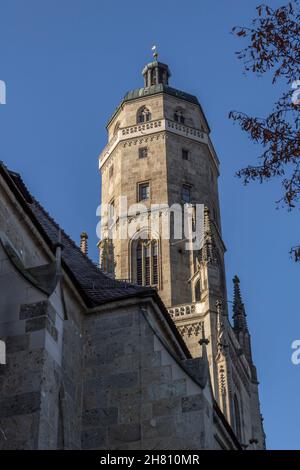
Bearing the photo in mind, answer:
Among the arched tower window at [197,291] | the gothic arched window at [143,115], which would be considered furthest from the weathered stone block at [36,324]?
the gothic arched window at [143,115]

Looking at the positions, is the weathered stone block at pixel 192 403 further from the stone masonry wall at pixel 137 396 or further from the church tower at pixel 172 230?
the church tower at pixel 172 230

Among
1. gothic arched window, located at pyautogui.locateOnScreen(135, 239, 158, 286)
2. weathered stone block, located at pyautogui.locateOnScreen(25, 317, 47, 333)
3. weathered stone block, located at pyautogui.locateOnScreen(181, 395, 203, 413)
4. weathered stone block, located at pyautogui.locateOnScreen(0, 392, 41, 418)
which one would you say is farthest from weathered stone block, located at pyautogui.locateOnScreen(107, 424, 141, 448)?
gothic arched window, located at pyautogui.locateOnScreen(135, 239, 158, 286)

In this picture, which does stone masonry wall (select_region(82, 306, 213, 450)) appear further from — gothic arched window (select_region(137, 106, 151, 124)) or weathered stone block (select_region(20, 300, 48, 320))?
gothic arched window (select_region(137, 106, 151, 124))

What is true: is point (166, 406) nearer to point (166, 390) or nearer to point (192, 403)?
point (166, 390)

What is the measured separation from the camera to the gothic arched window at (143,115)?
48.1 metres

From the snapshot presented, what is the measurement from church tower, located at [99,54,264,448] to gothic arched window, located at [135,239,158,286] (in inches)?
1.8

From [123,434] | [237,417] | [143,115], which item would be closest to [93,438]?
[123,434]

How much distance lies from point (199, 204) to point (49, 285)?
33650 mm

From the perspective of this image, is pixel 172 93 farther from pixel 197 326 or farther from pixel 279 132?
pixel 279 132

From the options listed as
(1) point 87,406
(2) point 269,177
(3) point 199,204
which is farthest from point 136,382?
(3) point 199,204

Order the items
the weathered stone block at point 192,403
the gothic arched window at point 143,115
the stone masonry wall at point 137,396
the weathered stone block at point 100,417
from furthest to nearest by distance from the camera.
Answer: the gothic arched window at point 143,115
the weathered stone block at point 100,417
the weathered stone block at point 192,403
the stone masonry wall at point 137,396

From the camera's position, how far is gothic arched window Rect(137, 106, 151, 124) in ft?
158

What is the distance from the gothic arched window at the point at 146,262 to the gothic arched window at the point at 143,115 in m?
7.78

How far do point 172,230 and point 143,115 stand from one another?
828cm
